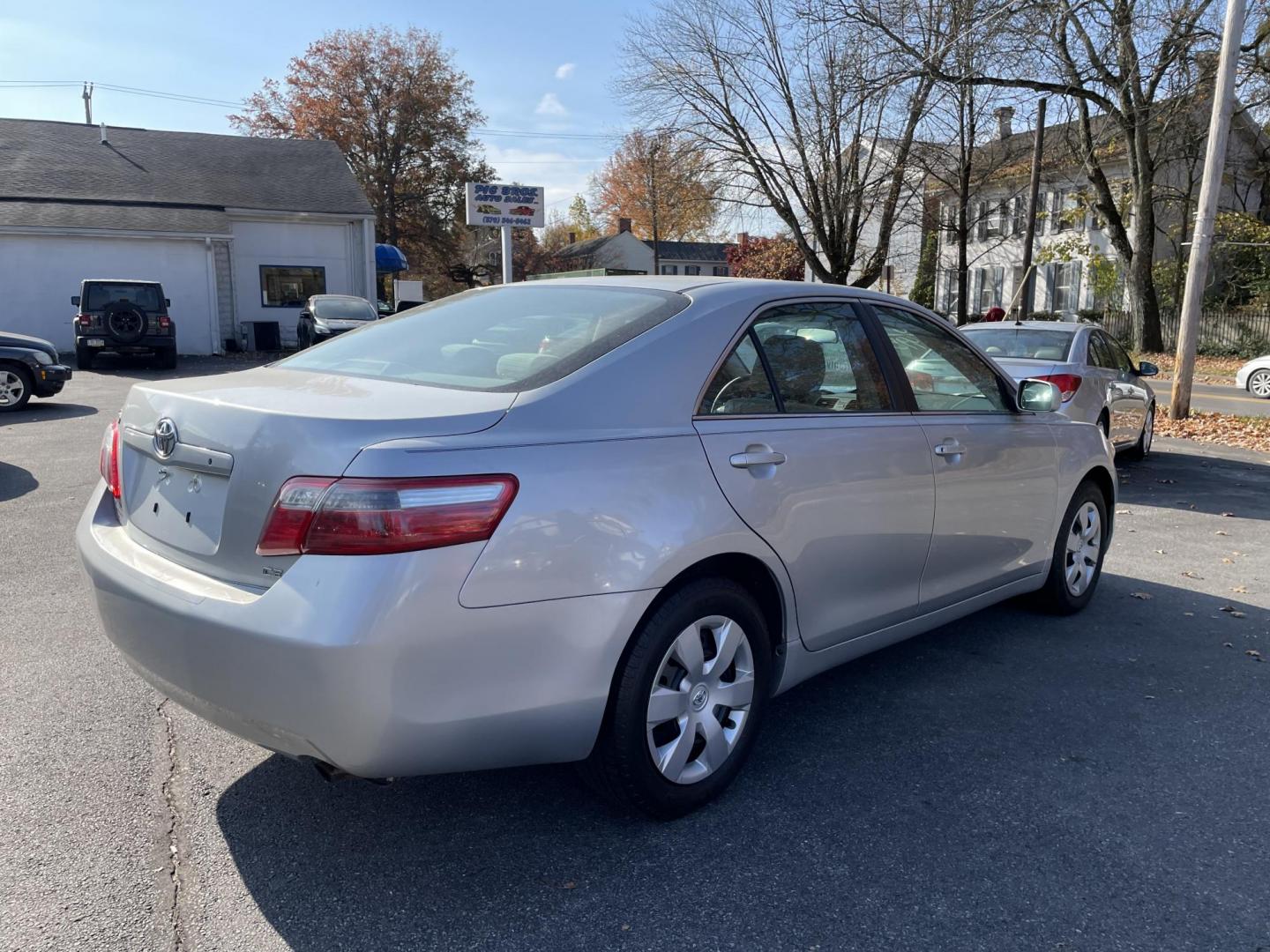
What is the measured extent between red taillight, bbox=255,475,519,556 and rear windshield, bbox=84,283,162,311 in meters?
19.3

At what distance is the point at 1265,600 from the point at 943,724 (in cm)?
295

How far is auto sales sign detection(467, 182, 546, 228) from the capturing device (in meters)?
18.8

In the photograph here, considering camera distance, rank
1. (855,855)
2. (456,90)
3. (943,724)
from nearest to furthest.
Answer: (855,855)
(943,724)
(456,90)

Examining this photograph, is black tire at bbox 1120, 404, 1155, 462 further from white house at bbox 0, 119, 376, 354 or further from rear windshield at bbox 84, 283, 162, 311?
white house at bbox 0, 119, 376, 354

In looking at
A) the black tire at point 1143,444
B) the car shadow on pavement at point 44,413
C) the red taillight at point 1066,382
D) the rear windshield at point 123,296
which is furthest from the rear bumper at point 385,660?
the rear windshield at point 123,296

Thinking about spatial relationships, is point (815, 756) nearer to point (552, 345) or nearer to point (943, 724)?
point (943, 724)

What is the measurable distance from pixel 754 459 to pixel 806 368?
1.98 feet

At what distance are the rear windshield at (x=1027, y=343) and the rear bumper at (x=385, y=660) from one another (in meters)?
7.20

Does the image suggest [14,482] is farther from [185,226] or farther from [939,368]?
[185,226]

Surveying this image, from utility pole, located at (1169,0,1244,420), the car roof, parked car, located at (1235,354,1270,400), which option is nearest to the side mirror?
the car roof

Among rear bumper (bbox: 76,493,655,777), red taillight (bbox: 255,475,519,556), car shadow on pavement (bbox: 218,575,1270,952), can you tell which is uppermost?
red taillight (bbox: 255,475,519,556)

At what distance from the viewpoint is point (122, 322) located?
18938 mm

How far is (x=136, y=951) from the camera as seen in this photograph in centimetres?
234

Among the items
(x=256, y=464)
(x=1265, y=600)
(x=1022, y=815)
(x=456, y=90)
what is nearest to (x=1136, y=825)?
(x=1022, y=815)
